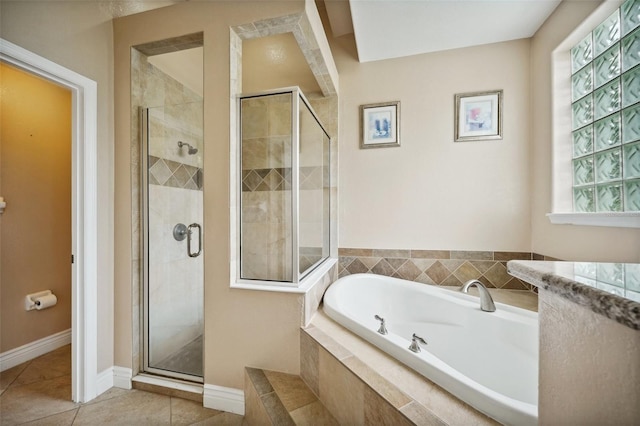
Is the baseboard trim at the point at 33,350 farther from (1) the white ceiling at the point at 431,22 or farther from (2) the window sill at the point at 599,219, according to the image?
(2) the window sill at the point at 599,219

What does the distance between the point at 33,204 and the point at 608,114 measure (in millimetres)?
3927

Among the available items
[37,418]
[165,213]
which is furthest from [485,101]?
[37,418]

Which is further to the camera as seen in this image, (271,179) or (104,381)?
(271,179)

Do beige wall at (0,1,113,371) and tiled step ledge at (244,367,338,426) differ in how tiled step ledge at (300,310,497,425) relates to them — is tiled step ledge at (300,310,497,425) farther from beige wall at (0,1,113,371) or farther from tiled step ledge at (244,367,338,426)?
beige wall at (0,1,113,371)

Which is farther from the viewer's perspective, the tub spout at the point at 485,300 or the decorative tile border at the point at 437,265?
the decorative tile border at the point at 437,265

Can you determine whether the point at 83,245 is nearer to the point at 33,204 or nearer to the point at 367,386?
the point at 33,204

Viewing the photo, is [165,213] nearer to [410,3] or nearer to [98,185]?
[98,185]

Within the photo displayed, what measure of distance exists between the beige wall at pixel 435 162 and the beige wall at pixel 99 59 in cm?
167

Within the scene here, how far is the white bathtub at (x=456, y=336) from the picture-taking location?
2.77 feet

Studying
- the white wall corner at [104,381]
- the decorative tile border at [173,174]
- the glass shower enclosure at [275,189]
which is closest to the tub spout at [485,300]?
the glass shower enclosure at [275,189]

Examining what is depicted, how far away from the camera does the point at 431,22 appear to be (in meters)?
1.77

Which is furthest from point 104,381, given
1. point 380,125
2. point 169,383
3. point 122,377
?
point 380,125

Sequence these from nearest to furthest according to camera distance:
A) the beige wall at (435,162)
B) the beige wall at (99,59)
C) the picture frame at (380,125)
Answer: the beige wall at (99,59) → the beige wall at (435,162) → the picture frame at (380,125)

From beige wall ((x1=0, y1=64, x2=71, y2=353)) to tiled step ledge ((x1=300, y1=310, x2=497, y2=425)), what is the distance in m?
2.22
